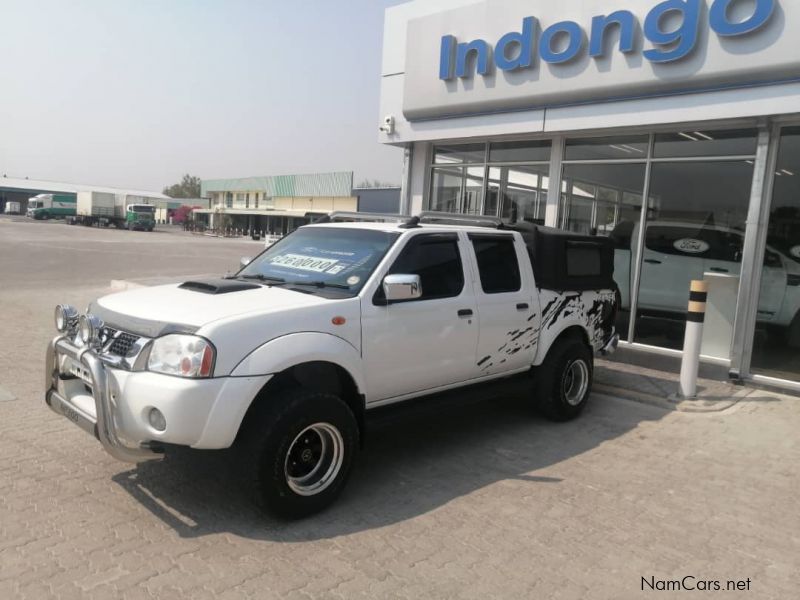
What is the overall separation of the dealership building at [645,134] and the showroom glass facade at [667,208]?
0.02 m

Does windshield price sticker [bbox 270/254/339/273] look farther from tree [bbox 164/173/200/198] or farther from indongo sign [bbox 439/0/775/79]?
tree [bbox 164/173/200/198]

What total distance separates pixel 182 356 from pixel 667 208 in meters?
7.29

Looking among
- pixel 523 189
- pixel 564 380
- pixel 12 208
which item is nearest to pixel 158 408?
pixel 564 380

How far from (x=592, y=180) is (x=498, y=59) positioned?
2.28 meters

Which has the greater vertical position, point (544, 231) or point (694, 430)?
point (544, 231)

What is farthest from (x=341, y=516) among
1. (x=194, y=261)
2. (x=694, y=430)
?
(x=194, y=261)

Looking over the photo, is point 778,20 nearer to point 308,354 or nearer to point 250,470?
point 308,354

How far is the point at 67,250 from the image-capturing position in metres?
27.5

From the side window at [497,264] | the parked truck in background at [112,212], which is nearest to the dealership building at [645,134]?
the side window at [497,264]

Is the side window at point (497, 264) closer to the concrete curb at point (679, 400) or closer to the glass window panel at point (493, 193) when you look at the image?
the concrete curb at point (679, 400)

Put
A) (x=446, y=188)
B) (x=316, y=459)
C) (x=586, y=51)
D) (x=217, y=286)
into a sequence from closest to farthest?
1. (x=316, y=459)
2. (x=217, y=286)
3. (x=586, y=51)
4. (x=446, y=188)

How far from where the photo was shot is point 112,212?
64.2 meters

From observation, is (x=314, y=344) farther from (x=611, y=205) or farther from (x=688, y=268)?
(x=611, y=205)

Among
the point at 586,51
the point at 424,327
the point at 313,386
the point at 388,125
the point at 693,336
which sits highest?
the point at 586,51
